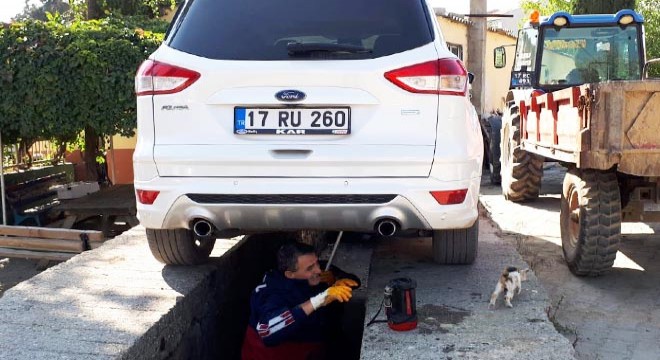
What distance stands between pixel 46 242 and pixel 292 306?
442cm

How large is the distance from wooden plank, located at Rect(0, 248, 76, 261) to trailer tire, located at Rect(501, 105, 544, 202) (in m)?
5.42

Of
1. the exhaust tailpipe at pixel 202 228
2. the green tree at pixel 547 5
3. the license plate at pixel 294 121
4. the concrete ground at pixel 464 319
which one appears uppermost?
the green tree at pixel 547 5

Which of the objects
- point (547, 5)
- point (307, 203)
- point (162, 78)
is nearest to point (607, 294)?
point (307, 203)

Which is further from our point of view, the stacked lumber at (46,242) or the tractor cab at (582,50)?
the tractor cab at (582,50)

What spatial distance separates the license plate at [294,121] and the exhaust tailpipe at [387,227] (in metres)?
0.48

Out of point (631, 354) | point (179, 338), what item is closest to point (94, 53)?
point (179, 338)

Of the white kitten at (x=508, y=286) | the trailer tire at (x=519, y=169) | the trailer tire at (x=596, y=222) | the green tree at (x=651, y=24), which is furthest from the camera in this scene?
the green tree at (x=651, y=24)

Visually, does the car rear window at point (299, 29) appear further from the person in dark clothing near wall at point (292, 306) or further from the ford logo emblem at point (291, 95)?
the person in dark clothing near wall at point (292, 306)

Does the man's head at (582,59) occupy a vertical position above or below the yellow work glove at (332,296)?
above

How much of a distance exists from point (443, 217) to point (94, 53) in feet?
24.1

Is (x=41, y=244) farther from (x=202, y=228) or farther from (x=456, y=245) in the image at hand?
(x=456, y=245)

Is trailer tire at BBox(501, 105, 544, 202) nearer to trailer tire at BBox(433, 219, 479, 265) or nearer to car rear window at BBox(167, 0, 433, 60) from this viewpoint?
trailer tire at BBox(433, 219, 479, 265)

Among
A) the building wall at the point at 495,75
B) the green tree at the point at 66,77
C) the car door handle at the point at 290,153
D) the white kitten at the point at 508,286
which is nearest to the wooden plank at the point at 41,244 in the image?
the green tree at the point at 66,77

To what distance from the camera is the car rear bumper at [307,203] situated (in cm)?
316
